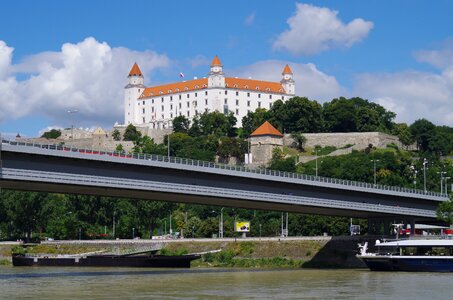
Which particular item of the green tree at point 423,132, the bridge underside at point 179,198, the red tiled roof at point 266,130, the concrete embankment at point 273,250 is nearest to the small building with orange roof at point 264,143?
the red tiled roof at point 266,130

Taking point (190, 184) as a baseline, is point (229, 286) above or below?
below

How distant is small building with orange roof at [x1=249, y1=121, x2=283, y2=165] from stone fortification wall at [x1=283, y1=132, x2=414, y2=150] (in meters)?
3.19

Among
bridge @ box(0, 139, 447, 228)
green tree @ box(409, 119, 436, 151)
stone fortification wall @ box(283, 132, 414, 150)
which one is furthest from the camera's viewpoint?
green tree @ box(409, 119, 436, 151)

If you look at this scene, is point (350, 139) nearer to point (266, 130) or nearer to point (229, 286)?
point (266, 130)

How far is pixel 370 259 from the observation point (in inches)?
3140

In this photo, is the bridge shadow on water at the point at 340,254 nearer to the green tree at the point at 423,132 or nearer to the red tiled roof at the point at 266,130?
the red tiled roof at the point at 266,130

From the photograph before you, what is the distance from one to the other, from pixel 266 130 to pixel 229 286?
128 m

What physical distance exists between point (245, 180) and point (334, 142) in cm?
11035

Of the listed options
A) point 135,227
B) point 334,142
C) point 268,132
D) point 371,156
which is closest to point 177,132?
point 268,132

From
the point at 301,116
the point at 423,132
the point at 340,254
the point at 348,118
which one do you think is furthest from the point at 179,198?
the point at 348,118

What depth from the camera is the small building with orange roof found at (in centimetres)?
18312

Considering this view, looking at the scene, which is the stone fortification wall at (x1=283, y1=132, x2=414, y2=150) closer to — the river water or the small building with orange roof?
the small building with orange roof

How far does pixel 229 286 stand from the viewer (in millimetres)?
Answer: 59125

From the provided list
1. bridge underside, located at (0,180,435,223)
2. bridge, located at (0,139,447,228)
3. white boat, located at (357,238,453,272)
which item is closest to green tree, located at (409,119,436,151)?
bridge, located at (0,139,447,228)
